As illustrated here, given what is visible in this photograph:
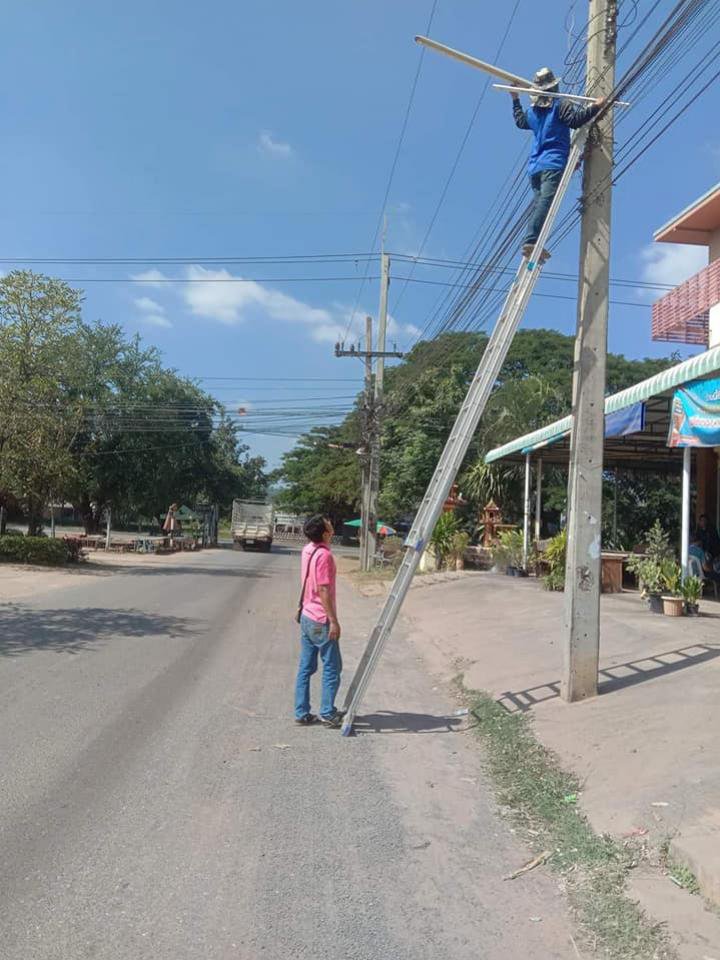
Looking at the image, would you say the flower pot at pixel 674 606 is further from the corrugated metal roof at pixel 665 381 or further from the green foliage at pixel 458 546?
the green foliage at pixel 458 546

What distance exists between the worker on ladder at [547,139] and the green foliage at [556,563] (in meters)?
7.63

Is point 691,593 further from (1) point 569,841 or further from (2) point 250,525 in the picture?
(2) point 250,525

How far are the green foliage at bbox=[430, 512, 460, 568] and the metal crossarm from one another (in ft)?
51.1

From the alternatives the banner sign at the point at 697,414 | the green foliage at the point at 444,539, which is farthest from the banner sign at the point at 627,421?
the green foliage at the point at 444,539

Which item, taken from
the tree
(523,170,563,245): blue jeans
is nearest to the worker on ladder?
(523,170,563,245): blue jeans

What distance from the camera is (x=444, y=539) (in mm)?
23188

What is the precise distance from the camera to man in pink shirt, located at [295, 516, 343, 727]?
7.12 metres

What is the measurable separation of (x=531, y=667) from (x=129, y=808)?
5293 millimetres

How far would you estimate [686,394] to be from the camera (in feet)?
39.3

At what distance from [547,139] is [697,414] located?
5485mm

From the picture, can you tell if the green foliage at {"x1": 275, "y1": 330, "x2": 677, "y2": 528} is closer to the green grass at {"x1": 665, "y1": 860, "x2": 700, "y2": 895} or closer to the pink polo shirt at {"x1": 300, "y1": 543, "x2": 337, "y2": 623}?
the pink polo shirt at {"x1": 300, "y1": 543, "x2": 337, "y2": 623}

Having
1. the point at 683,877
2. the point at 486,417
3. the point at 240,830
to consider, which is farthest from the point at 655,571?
the point at 486,417

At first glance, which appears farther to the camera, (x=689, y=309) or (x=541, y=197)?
(x=689, y=309)

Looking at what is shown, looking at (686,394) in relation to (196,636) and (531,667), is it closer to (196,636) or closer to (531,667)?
(531,667)
